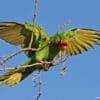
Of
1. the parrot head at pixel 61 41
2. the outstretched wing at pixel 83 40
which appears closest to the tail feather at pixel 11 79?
the parrot head at pixel 61 41

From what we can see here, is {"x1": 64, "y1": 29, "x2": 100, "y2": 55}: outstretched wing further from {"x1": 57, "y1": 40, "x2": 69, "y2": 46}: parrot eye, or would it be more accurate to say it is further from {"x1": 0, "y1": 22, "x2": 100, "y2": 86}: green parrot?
{"x1": 57, "y1": 40, "x2": 69, "y2": 46}: parrot eye

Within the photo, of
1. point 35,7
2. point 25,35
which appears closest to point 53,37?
point 25,35

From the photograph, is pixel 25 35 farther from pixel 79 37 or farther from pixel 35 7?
pixel 35 7

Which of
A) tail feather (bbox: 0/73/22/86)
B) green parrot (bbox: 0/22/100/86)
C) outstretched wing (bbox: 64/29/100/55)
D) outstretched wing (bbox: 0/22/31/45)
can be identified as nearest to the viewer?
tail feather (bbox: 0/73/22/86)

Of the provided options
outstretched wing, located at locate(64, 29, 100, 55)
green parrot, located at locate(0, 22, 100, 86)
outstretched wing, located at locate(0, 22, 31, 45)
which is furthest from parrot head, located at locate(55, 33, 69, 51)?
outstretched wing, located at locate(0, 22, 31, 45)

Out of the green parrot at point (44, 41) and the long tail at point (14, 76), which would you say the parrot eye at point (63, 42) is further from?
the long tail at point (14, 76)

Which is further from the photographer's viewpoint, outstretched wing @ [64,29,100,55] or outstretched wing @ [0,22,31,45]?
outstretched wing @ [64,29,100,55]

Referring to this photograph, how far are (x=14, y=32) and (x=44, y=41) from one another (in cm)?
40

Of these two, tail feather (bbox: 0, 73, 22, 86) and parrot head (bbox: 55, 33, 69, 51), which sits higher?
parrot head (bbox: 55, 33, 69, 51)

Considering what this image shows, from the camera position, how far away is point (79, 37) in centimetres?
489

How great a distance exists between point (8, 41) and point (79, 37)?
97cm

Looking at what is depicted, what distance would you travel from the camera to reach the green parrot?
4.09 meters

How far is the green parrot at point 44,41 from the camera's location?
409cm

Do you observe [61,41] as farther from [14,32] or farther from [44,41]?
[14,32]
